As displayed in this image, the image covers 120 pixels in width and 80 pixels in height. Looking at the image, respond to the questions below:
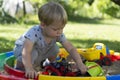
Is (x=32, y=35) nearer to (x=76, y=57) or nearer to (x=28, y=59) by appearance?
(x=28, y=59)

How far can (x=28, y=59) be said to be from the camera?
2.28 m

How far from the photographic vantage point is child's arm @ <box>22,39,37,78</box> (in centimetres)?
217

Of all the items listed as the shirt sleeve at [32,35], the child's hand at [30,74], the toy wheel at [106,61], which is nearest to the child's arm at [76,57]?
the shirt sleeve at [32,35]

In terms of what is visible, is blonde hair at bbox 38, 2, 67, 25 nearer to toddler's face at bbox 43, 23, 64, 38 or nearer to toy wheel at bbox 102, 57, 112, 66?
toddler's face at bbox 43, 23, 64, 38

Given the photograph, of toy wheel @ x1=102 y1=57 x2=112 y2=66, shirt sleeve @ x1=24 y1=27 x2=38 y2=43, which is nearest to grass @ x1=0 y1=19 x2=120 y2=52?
toy wheel @ x1=102 y1=57 x2=112 y2=66

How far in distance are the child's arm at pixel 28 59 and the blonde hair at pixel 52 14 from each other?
0.19 meters

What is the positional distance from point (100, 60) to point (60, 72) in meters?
0.89

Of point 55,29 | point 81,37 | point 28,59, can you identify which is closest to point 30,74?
point 28,59

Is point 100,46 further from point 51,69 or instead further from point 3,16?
point 3,16

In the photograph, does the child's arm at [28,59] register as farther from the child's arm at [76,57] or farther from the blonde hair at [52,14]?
the child's arm at [76,57]

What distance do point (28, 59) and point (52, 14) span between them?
0.33m

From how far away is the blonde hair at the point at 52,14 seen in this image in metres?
2.28

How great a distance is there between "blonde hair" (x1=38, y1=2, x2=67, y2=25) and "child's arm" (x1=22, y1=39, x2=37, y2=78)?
0.19 meters

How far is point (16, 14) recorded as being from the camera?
32.5 feet
